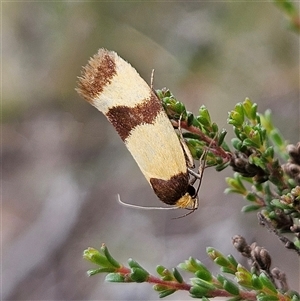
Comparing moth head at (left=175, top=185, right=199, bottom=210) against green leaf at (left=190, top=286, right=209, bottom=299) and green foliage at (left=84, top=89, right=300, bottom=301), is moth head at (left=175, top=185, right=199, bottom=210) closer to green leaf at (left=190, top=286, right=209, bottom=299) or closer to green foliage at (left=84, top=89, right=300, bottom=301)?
green foliage at (left=84, top=89, right=300, bottom=301)

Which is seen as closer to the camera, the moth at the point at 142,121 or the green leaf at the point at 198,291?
the green leaf at the point at 198,291

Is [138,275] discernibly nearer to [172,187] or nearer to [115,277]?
[115,277]

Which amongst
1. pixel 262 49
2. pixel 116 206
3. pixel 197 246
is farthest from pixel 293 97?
pixel 116 206

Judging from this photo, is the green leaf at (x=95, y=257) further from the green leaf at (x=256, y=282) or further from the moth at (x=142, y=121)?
the green leaf at (x=256, y=282)

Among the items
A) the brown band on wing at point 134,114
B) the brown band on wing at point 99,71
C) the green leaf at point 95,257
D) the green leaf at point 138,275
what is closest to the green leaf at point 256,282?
the green leaf at point 138,275

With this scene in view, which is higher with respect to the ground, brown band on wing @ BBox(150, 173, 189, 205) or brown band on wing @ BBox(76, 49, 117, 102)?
brown band on wing @ BBox(76, 49, 117, 102)

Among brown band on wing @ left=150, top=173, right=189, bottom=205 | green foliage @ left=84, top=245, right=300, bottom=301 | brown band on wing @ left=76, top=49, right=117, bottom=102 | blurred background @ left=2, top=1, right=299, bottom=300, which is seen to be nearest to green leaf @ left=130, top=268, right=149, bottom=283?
green foliage @ left=84, top=245, right=300, bottom=301
